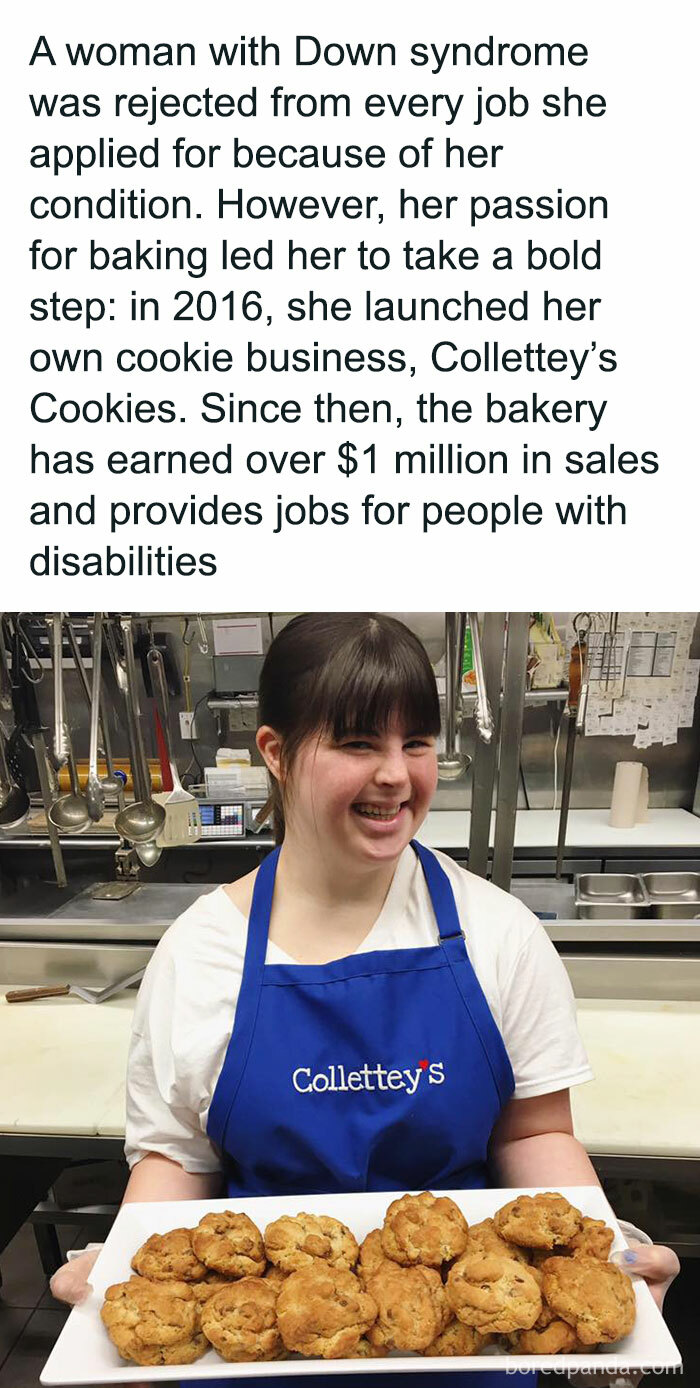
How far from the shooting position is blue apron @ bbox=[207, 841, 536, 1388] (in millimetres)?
1198

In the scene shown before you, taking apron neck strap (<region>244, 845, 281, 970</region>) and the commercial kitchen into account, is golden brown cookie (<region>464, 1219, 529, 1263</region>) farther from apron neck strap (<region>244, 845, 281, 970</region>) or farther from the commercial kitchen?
the commercial kitchen

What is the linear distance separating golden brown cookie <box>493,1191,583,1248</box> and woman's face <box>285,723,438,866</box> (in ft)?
1.42

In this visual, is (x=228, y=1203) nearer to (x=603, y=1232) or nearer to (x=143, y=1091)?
(x=143, y=1091)

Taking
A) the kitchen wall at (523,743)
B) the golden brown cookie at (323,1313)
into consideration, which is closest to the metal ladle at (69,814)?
the golden brown cookie at (323,1313)

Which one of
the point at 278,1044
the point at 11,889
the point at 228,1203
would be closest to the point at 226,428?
the point at 278,1044

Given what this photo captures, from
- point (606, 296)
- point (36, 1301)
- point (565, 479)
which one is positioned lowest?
point (36, 1301)

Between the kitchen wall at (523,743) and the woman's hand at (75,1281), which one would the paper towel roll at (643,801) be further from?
the woman's hand at (75,1281)

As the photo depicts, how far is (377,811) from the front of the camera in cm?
117

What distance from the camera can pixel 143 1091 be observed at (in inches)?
49.4

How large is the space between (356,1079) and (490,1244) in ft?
0.80

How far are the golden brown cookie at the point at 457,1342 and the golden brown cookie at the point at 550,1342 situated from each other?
40 millimetres

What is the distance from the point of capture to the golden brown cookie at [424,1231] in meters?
1.04

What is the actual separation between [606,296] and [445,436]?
0.21 metres

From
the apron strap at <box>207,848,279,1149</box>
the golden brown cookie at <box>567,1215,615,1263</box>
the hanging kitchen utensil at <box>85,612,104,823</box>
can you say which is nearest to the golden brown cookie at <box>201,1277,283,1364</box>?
the apron strap at <box>207,848,279,1149</box>
